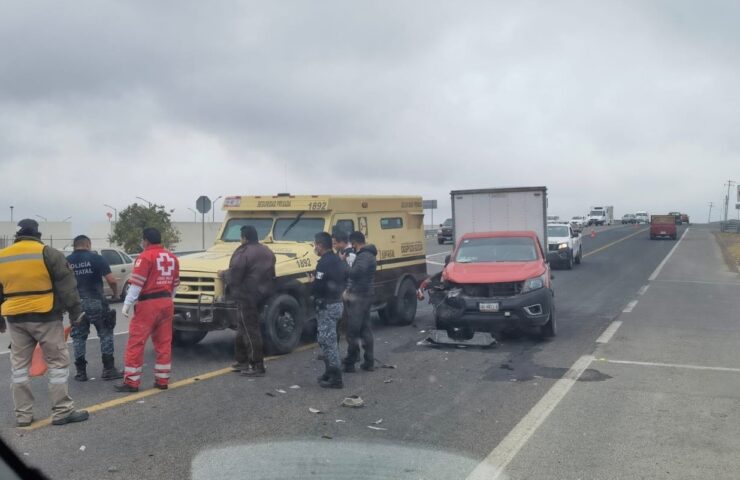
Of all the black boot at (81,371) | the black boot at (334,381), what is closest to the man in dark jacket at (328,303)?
the black boot at (334,381)

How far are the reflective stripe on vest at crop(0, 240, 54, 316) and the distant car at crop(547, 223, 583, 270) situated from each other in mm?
22328

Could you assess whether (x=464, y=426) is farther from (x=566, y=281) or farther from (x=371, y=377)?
(x=566, y=281)

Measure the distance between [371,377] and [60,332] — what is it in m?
3.60

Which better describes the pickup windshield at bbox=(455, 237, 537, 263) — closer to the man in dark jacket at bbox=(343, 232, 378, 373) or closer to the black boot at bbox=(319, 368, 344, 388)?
the man in dark jacket at bbox=(343, 232, 378, 373)

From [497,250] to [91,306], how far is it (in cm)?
712

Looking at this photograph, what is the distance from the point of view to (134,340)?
7.68 m

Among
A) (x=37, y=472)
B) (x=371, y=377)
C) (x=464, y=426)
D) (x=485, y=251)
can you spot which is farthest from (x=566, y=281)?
(x=37, y=472)

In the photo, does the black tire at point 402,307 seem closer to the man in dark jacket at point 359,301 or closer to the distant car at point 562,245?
the man in dark jacket at point 359,301

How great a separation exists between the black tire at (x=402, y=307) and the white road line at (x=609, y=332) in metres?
3.41

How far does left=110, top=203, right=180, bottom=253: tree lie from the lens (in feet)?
93.2

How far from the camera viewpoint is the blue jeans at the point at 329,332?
8.09 meters

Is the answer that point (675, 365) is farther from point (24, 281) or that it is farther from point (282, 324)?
point (24, 281)

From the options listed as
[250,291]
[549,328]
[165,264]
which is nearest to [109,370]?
[165,264]

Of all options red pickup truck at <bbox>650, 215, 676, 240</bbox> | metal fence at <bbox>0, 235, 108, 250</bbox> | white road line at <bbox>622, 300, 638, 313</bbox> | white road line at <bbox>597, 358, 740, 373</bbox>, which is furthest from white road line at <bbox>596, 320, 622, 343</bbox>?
red pickup truck at <bbox>650, 215, 676, 240</bbox>
